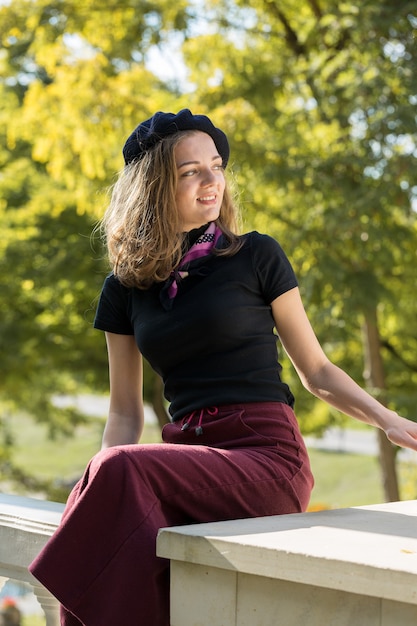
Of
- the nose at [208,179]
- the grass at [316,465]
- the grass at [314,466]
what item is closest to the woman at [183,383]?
the nose at [208,179]

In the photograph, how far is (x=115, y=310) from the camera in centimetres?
255

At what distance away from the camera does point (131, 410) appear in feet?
8.40

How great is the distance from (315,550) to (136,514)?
42 centimetres

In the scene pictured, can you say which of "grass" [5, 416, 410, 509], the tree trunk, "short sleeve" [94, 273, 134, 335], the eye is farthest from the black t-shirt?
"grass" [5, 416, 410, 509]

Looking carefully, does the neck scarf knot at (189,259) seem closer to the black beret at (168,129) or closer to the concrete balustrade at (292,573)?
the black beret at (168,129)

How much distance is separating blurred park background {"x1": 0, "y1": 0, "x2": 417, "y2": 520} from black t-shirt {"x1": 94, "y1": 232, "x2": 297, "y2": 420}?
12.8 feet

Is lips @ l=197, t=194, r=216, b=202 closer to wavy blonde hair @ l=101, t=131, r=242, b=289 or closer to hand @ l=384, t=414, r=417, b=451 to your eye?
wavy blonde hair @ l=101, t=131, r=242, b=289

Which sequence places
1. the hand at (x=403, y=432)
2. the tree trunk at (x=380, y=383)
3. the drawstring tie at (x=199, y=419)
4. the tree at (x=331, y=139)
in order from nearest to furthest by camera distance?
the hand at (x=403, y=432) → the drawstring tie at (x=199, y=419) → the tree at (x=331, y=139) → the tree trunk at (x=380, y=383)

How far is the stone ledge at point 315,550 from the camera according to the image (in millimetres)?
1481

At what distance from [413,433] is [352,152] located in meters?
5.52

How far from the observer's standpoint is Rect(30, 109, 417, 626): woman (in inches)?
73.5

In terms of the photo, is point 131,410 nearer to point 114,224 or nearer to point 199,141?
point 114,224

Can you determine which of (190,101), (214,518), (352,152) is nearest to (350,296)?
(352,152)

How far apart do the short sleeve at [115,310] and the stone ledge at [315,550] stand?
0.80m
